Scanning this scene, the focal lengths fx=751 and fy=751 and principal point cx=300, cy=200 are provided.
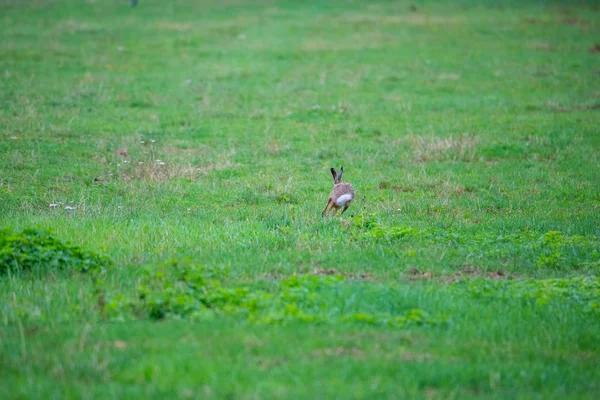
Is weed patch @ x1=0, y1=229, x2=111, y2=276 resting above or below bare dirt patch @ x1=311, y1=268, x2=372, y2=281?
above

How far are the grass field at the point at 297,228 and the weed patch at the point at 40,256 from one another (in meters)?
0.02

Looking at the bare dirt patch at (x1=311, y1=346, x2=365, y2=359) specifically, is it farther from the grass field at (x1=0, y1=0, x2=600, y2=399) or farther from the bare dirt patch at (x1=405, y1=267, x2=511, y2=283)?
the bare dirt patch at (x1=405, y1=267, x2=511, y2=283)

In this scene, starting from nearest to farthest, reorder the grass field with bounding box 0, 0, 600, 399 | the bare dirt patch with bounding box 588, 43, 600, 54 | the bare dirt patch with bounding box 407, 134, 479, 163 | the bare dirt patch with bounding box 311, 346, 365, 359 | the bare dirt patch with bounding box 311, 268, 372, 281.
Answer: the grass field with bounding box 0, 0, 600, 399
the bare dirt patch with bounding box 311, 346, 365, 359
the bare dirt patch with bounding box 311, 268, 372, 281
the bare dirt patch with bounding box 407, 134, 479, 163
the bare dirt patch with bounding box 588, 43, 600, 54

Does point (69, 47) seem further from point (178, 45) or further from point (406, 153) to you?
point (406, 153)

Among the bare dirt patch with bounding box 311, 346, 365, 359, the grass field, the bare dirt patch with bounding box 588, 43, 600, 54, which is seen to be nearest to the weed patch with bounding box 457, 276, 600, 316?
the grass field

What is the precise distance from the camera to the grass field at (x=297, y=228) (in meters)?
6.04

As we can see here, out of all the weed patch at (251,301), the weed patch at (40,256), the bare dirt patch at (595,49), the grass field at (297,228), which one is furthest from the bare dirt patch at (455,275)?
the bare dirt patch at (595,49)

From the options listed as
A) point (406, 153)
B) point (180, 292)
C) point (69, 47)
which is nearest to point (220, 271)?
point (180, 292)

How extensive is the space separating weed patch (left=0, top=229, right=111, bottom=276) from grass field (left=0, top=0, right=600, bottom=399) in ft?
0.08

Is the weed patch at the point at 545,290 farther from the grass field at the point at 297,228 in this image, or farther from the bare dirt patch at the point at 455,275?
the bare dirt patch at the point at 455,275

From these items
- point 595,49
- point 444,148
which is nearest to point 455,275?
point 444,148

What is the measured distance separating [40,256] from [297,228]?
366 cm

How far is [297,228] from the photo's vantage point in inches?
417

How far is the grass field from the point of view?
604cm
